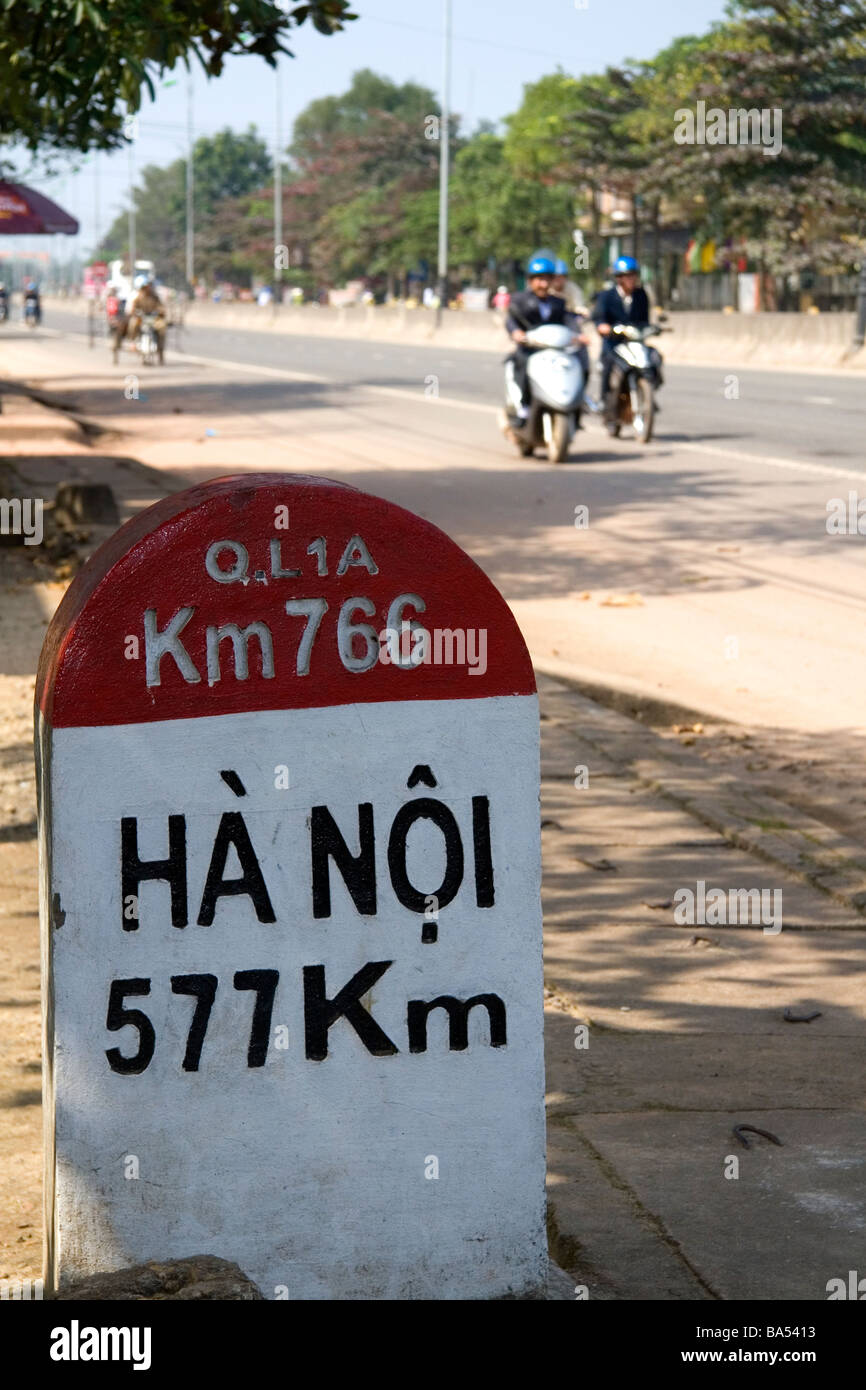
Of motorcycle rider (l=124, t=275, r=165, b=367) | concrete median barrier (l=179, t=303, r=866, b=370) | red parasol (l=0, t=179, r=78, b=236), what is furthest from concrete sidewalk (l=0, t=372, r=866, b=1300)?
motorcycle rider (l=124, t=275, r=165, b=367)

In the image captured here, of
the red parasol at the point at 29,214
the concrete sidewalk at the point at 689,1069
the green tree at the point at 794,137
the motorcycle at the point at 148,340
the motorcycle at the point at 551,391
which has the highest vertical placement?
the green tree at the point at 794,137

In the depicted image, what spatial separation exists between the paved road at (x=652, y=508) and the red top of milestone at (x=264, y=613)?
5.71m

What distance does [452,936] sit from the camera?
9.86 feet

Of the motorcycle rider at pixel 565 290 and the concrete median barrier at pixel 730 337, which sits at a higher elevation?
the concrete median barrier at pixel 730 337

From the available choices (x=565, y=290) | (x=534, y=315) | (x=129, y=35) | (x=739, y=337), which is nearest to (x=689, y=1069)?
(x=129, y=35)

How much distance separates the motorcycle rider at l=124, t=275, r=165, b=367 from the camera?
121 feet

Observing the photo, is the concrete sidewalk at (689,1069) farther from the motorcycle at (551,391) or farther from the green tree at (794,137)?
the green tree at (794,137)

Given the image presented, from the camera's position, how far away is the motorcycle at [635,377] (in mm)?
18953

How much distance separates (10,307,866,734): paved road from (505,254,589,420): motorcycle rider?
861 mm

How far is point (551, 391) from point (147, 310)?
22.3 meters

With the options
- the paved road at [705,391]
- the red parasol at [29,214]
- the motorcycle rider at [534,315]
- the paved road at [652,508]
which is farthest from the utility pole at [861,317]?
the motorcycle rider at [534,315]

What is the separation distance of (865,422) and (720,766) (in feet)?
48.8

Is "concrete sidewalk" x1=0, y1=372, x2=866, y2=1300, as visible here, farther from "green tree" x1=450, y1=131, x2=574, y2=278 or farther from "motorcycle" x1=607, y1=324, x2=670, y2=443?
"green tree" x1=450, y1=131, x2=574, y2=278

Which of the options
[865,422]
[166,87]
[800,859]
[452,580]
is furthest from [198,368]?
[452,580]
